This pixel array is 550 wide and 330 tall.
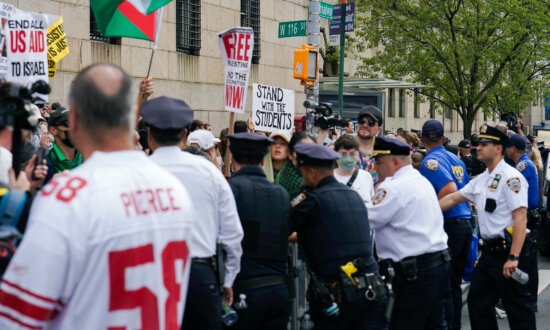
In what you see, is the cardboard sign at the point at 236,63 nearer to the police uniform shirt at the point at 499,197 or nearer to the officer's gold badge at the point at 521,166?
the police uniform shirt at the point at 499,197

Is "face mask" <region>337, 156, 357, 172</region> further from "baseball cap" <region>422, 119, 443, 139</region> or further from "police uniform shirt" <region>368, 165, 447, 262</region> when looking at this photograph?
"baseball cap" <region>422, 119, 443, 139</region>

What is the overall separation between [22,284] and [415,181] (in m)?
4.10

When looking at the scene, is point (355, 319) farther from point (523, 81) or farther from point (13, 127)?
point (523, 81)

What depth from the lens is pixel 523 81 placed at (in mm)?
29141

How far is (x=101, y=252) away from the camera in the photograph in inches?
102

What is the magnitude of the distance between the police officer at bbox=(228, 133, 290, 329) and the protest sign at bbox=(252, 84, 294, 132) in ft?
16.9

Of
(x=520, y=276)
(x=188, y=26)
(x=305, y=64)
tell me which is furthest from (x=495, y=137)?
(x=188, y=26)

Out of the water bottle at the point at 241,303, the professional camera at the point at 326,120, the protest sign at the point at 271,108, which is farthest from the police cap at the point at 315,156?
the protest sign at the point at 271,108

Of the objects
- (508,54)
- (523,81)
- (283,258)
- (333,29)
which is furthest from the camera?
(523,81)

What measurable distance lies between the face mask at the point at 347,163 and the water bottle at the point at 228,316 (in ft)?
8.81

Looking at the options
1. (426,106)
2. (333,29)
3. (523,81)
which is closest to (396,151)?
(333,29)

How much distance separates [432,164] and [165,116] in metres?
4.08

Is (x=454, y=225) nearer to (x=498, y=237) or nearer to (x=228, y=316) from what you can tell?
(x=498, y=237)

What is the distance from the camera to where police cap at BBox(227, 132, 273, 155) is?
532 cm
